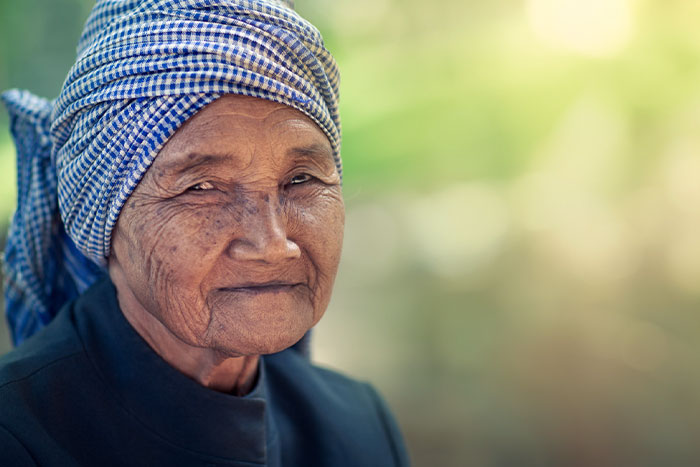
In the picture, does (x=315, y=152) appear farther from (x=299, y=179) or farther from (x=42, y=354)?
(x=42, y=354)

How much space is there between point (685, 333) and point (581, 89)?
1.75 metres

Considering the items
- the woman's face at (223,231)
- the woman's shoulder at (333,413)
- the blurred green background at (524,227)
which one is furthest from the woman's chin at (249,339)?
the blurred green background at (524,227)

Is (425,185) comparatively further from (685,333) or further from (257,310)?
(257,310)

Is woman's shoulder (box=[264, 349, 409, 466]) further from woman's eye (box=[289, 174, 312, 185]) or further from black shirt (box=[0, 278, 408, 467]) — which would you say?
woman's eye (box=[289, 174, 312, 185])

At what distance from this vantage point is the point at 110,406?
57.9 inches

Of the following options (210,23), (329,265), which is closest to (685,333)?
(329,265)

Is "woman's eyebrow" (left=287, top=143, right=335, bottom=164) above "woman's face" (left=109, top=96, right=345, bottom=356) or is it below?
above

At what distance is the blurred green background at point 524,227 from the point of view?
4.30 metres

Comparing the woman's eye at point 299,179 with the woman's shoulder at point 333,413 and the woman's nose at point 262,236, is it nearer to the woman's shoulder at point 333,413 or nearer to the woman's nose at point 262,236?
the woman's nose at point 262,236

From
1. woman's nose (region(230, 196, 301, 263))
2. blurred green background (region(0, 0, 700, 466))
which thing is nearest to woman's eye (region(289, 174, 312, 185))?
woman's nose (region(230, 196, 301, 263))

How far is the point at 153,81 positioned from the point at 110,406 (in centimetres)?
71

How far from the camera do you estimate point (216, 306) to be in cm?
138

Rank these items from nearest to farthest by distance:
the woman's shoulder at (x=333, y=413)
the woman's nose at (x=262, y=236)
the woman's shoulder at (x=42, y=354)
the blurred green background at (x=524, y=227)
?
1. the woman's nose at (x=262, y=236)
2. the woman's shoulder at (x=42, y=354)
3. the woman's shoulder at (x=333, y=413)
4. the blurred green background at (x=524, y=227)

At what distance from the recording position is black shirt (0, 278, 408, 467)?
1380 millimetres
